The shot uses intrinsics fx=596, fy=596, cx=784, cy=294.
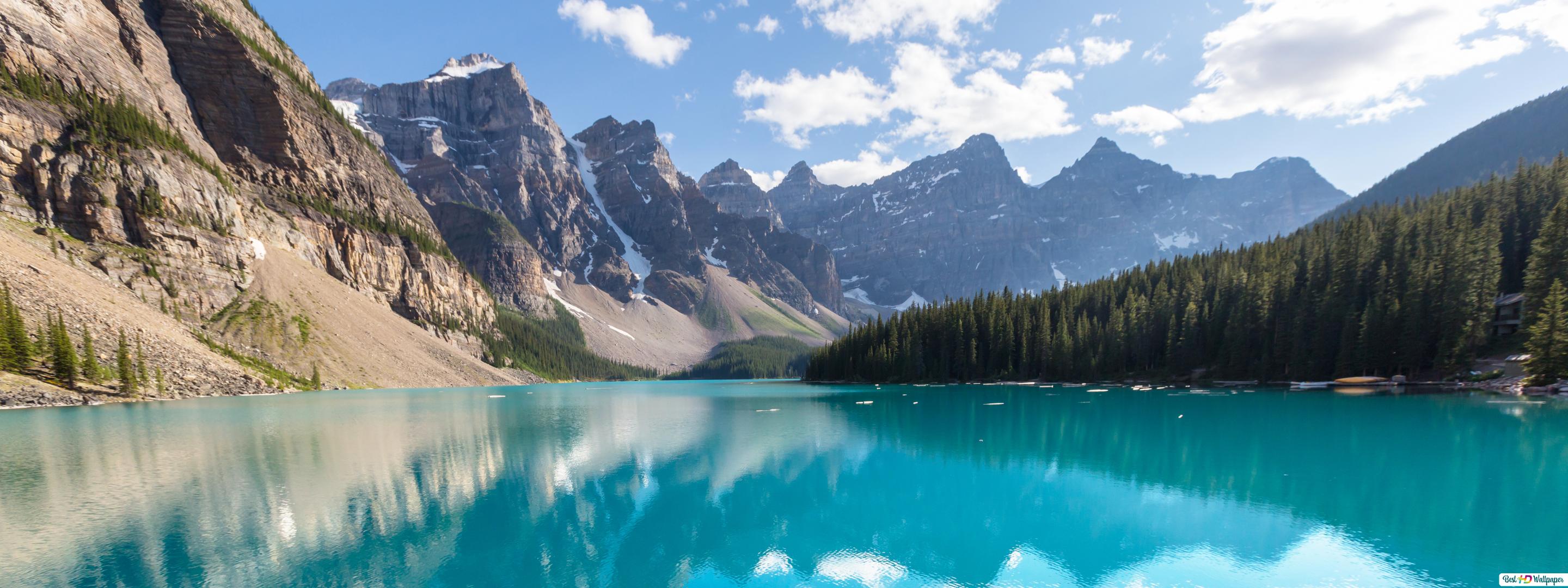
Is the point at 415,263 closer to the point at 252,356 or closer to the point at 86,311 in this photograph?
the point at 252,356

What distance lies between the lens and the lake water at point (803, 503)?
1355 centimetres

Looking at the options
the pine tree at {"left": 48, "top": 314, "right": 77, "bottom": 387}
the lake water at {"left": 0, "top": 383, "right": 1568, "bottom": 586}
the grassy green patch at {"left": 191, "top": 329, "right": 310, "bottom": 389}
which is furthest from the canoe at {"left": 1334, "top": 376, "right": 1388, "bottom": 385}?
the grassy green patch at {"left": 191, "top": 329, "right": 310, "bottom": 389}

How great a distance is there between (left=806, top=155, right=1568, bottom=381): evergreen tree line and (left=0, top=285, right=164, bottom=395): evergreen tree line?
303 feet

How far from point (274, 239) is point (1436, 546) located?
136 m

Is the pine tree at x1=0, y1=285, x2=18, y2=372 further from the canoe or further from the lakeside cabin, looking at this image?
the lakeside cabin

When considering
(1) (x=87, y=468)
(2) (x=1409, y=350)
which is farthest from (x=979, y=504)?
(2) (x=1409, y=350)

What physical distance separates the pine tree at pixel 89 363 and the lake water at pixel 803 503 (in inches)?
701

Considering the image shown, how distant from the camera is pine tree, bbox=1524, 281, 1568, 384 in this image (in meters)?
42.7

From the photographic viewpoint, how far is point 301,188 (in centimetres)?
12175

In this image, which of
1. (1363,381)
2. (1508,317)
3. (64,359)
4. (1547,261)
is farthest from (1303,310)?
(64,359)

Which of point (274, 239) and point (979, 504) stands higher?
Answer: point (274, 239)

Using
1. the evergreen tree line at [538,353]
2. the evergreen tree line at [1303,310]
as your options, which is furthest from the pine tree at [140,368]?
the evergreen tree line at [1303,310]

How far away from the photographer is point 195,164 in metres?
92.6

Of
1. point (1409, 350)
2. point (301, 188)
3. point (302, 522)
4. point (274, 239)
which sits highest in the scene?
point (301, 188)
